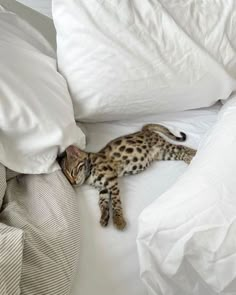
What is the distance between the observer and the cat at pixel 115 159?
864mm

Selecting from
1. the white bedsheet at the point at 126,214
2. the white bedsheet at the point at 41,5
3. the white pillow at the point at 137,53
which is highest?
the white pillow at the point at 137,53

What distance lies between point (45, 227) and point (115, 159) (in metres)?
0.25

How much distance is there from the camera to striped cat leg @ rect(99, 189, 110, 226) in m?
0.81

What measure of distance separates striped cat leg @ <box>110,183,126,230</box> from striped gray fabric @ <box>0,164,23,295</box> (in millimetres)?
219

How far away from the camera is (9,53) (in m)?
0.85

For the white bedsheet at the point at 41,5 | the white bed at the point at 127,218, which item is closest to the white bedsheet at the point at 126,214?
the white bed at the point at 127,218

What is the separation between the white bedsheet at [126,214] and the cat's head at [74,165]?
A: 3cm

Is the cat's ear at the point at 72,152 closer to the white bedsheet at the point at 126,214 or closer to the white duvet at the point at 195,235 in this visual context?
the white bedsheet at the point at 126,214

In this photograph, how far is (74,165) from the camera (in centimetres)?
87

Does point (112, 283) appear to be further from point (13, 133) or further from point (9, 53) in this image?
point (9, 53)

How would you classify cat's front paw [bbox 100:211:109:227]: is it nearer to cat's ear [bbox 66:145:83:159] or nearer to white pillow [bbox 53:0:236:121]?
cat's ear [bbox 66:145:83:159]

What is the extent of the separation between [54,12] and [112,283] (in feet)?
2.05

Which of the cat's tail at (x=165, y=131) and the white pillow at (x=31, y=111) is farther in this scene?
the cat's tail at (x=165, y=131)

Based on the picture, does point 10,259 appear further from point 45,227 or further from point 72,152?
point 72,152
